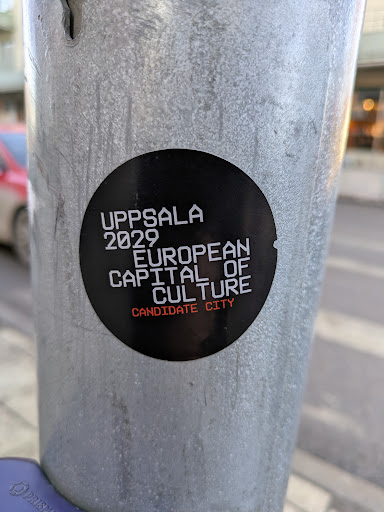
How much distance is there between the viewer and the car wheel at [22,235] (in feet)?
20.5

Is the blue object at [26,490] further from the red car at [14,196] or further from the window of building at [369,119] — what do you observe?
the window of building at [369,119]

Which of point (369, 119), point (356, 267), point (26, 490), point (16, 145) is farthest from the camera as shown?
point (369, 119)

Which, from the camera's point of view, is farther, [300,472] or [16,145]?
[16,145]

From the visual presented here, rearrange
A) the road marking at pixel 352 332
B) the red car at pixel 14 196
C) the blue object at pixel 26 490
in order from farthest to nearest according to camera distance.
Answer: the red car at pixel 14 196, the road marking at pixel 352 332, the blue object at pixel 26 490

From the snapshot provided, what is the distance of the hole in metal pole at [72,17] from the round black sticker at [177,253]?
281 mm

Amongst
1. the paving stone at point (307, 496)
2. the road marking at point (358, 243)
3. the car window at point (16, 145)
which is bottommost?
the paving stone at point (307, 496)

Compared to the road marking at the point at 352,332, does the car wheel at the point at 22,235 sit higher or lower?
higher

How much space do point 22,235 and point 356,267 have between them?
195 inches

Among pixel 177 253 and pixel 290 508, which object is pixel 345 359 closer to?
pixel 290 508

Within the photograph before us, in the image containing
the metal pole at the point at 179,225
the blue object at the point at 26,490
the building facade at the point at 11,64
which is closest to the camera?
the metal pole at the point at 179,225

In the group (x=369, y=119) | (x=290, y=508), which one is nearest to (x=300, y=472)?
(x=290, y=508)

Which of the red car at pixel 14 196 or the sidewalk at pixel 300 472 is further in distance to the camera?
the red car at pixel 14 196

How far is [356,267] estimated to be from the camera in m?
7.04

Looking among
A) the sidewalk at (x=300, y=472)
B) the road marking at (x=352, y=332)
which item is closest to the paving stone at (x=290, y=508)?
the sidewalk at (x=300, y=472)
